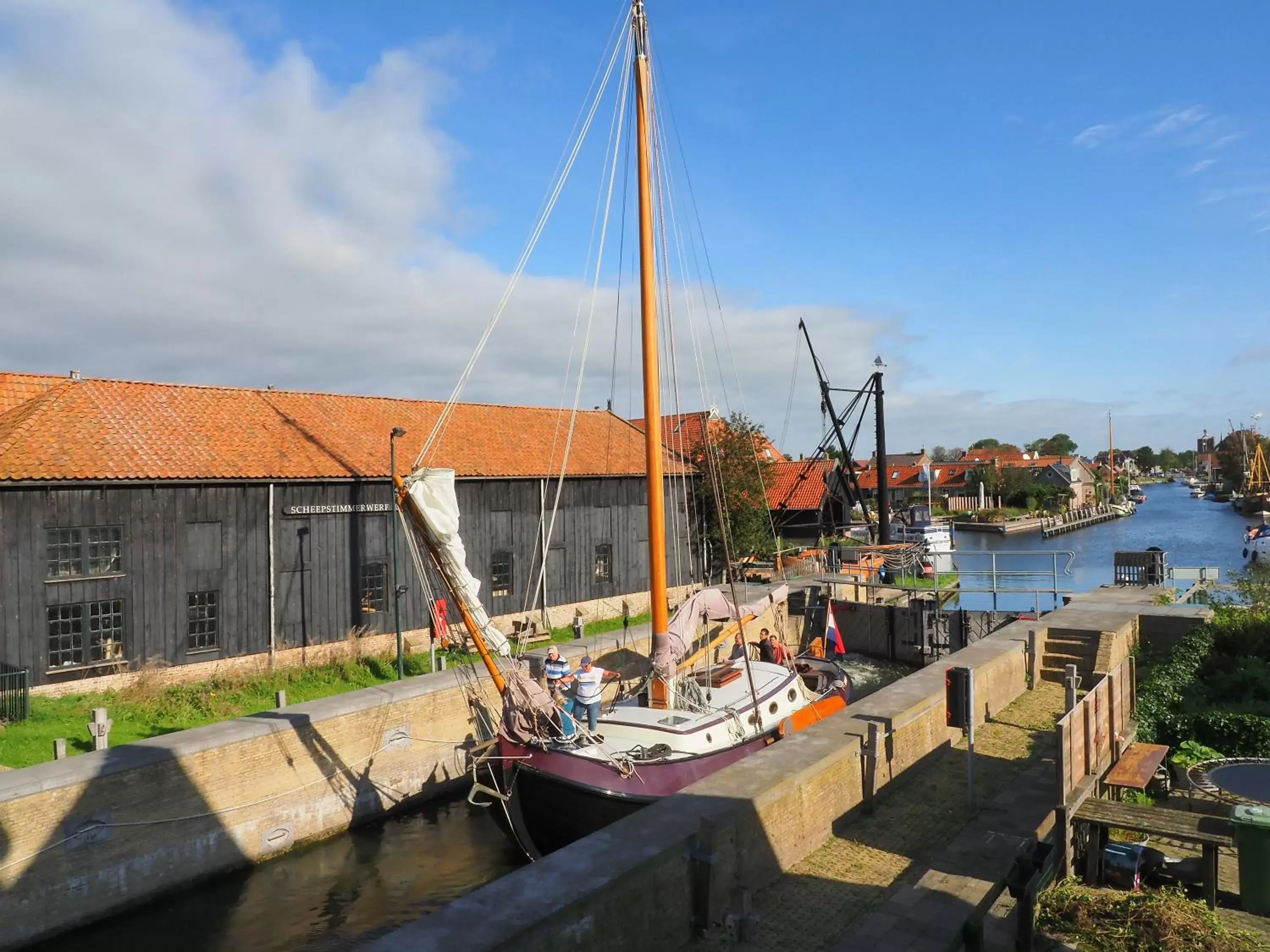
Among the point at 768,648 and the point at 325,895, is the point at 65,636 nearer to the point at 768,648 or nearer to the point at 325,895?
the point at 325,895

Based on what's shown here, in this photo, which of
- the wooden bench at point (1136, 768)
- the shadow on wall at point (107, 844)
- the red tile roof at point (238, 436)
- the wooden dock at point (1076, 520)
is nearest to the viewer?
the shadow on wall at point (107, 844)

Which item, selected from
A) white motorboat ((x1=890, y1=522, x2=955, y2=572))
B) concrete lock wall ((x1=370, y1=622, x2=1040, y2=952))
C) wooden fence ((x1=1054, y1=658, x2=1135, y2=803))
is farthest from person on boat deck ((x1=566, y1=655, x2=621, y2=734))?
white motorboat ((x1=890, y1=522, x2=955, y2=572))

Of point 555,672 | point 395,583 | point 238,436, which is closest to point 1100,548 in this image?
point 395,583

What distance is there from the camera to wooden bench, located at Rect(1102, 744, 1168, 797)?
36.7ft

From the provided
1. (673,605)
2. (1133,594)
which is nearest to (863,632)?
(673,605)

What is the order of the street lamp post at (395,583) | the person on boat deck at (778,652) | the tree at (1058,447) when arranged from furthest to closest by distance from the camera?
the tree at (1058,447) < the person on boat deck at (778,652) < the street lamp post at (395,583)

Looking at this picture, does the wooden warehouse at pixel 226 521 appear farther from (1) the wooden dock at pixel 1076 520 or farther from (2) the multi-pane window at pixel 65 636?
(1) the wooden dock at pixel 1076 520

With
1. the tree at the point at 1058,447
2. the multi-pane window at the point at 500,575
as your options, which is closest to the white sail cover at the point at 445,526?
the multi-pane window at the point at 500,575

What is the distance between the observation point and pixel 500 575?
84.0 ft

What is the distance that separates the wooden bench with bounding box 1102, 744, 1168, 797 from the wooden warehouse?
9603 mm

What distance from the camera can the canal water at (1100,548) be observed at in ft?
108

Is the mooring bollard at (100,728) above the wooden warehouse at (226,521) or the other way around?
the other way around

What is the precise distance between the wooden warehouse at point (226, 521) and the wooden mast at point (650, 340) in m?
2.41

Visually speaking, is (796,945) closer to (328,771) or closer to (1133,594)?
(328,771)
